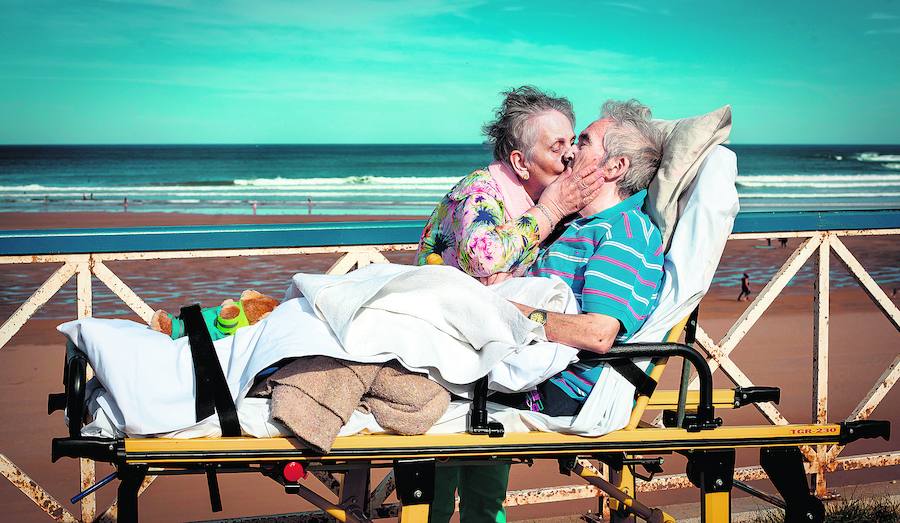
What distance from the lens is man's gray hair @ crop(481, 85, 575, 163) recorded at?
10.1ft

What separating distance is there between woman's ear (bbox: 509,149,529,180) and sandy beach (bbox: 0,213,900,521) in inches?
68.9

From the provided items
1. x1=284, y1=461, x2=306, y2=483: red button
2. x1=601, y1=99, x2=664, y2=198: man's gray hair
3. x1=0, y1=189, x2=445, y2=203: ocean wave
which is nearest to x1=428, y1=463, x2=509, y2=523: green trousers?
x1=284, y1=461, x2=306, y2=483: red button

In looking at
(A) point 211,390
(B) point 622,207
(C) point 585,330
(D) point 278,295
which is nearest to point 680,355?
(C) point 585,330

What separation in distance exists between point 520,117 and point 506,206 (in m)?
0.35

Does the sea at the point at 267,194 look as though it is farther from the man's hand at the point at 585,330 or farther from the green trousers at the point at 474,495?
the green trousers at the point at 474,495

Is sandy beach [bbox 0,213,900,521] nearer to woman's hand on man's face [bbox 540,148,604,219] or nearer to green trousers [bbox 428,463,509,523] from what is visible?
green trousers [bbox 428,463,509,523]

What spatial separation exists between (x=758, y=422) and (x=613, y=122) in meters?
3.29

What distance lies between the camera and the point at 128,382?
2.25 m

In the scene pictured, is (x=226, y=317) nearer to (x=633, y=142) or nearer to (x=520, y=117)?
(x=520, y=117)

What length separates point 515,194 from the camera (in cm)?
305

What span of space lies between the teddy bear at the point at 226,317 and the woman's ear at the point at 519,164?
0.98 metres

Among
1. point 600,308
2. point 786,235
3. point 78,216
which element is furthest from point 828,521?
point 78,216

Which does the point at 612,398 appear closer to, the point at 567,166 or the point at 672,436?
the point at 672,436

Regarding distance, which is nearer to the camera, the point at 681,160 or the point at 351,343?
the point at 351,343
